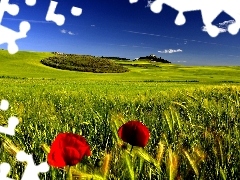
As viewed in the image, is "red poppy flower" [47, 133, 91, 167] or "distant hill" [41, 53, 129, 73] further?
"distant hill" [41, 53, 129, 73]

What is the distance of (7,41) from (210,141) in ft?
4.94

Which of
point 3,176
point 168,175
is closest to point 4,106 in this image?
point 3,176

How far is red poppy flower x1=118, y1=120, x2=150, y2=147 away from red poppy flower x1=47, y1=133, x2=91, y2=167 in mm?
278

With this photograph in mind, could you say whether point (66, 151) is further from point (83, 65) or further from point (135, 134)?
point (83, 65)

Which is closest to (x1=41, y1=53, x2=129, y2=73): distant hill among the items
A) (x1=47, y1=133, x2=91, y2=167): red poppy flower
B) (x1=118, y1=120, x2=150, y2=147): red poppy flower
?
(x1=118, y1=120, x2=150, y2=147): red poppy flower

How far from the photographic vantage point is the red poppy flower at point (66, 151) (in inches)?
42.0

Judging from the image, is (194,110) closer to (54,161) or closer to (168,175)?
(168,175)

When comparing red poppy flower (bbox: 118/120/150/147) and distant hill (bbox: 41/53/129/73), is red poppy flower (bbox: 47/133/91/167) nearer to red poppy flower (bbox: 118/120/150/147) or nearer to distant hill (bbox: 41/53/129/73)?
red poppy flower (bbox: 118/120/150/147)

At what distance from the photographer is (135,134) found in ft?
4.52

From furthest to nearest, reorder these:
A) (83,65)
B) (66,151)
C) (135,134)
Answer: (83,65) → (135,134) → (66,151)

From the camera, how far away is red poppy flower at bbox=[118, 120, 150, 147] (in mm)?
1355

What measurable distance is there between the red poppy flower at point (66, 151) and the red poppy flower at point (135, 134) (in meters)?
0.28

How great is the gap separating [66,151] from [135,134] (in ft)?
1.22

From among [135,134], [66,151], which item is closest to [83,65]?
[135,134]
